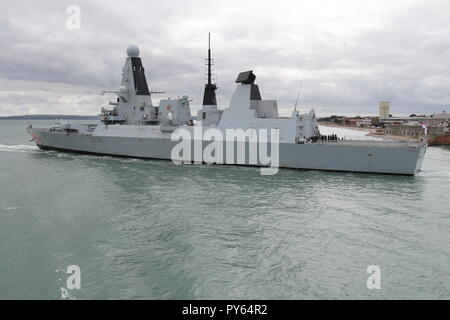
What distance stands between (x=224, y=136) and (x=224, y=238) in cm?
1234

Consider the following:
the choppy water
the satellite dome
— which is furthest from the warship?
the choppy water

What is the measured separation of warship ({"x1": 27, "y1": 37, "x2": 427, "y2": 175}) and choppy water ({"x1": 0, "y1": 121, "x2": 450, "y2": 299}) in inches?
96.8

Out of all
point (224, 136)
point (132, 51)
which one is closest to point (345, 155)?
point (224, 136)

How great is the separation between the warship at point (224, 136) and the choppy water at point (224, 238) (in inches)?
96.8

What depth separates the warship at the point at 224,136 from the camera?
58.1 feet

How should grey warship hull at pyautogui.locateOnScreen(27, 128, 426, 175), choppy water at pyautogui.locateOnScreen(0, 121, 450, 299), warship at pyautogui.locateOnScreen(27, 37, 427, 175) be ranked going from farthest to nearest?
warship at pyautogui.locateOnScreen(27, 37, 427, 175) < grey warship hull at pyautogui.locateOnScreen(27, 128, 426, 175) < choppy water at pyautogui.locateOnScreen(0, 121, 450, 299)

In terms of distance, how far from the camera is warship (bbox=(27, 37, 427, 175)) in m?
17.7

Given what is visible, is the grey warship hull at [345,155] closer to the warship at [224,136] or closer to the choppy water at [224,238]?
the warship at [224,136]

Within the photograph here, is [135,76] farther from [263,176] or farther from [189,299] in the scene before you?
[189,299]

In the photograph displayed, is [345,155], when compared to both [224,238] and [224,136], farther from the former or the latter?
[224,238]

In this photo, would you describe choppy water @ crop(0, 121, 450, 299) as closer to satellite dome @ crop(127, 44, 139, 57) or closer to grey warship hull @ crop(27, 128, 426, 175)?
grey warship hull @ crop(27, 128, 426, 175)

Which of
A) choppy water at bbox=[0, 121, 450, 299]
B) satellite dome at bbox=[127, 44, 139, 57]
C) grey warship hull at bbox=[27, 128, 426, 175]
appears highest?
satellite dome at bbox=[127, 44, 139, 57]

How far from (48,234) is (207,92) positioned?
16103 mm

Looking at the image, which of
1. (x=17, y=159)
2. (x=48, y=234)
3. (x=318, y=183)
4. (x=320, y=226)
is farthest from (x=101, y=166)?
(x=320, y=226)
